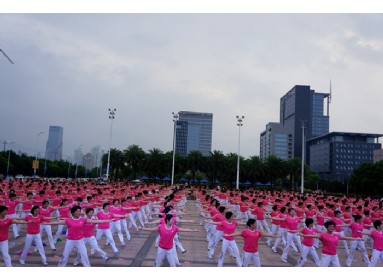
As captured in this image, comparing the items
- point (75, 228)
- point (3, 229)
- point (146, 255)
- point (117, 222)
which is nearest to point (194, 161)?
point (117, 222)

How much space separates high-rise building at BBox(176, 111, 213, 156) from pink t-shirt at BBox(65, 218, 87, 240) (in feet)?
522

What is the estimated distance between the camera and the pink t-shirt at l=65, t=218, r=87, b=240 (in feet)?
28.2

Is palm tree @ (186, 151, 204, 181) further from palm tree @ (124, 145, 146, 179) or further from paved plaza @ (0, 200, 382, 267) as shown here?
paved plaza @ (0, 200, 382, 267)

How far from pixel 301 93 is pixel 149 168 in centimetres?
11112

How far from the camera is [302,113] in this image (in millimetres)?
150625

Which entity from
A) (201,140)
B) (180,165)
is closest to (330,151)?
(201,140)

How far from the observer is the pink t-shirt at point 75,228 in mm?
8586

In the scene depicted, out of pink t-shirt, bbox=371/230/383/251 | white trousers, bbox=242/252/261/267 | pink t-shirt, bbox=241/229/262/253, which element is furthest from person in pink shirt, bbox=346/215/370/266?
pink t-shirt, bbox=241/229/262/253

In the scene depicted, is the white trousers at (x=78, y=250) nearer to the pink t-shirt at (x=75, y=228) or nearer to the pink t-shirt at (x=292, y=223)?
the pink t-shirt at (x=75, y=228)

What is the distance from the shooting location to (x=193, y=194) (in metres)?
39.9

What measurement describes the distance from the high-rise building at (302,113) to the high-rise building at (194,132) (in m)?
36.4

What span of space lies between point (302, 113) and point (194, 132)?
50.9 metres

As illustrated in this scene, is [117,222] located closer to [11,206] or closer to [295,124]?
[11,206]

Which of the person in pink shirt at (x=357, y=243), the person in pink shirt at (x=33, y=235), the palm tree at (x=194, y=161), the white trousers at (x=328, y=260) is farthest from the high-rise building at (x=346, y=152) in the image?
the person in pink shirt at (x=33, y=235)
